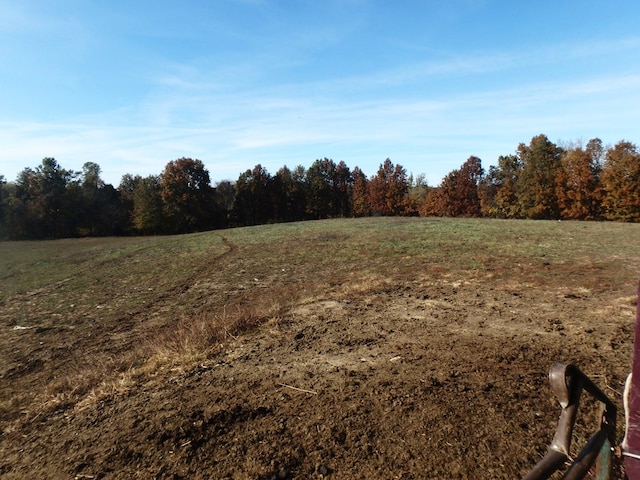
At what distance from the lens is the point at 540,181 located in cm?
4978

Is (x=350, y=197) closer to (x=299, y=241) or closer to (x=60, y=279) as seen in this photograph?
(x=299, y=241)

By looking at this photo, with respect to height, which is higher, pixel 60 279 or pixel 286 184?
pixel 286 184

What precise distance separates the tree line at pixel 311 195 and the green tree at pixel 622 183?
10 cm

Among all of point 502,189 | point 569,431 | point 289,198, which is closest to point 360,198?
point 289,198

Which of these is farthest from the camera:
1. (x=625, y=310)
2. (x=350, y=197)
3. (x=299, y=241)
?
(x=350, y=197)

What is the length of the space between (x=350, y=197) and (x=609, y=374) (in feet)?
229

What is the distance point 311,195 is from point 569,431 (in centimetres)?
6736

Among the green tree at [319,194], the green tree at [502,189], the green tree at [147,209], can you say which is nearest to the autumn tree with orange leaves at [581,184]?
the green tree at [502,189]

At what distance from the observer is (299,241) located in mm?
23312

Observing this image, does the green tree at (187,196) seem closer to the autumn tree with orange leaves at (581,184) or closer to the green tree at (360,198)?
the green tree at (360,198)

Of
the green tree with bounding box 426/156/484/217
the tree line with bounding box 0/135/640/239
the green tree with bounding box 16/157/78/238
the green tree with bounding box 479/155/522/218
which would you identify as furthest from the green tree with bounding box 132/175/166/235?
the green tree with bounding box 479/155/522/218

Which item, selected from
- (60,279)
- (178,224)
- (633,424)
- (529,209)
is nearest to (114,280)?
(60,279)

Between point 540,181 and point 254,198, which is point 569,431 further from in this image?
point 254,198

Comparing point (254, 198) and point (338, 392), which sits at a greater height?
point (254, 198)
